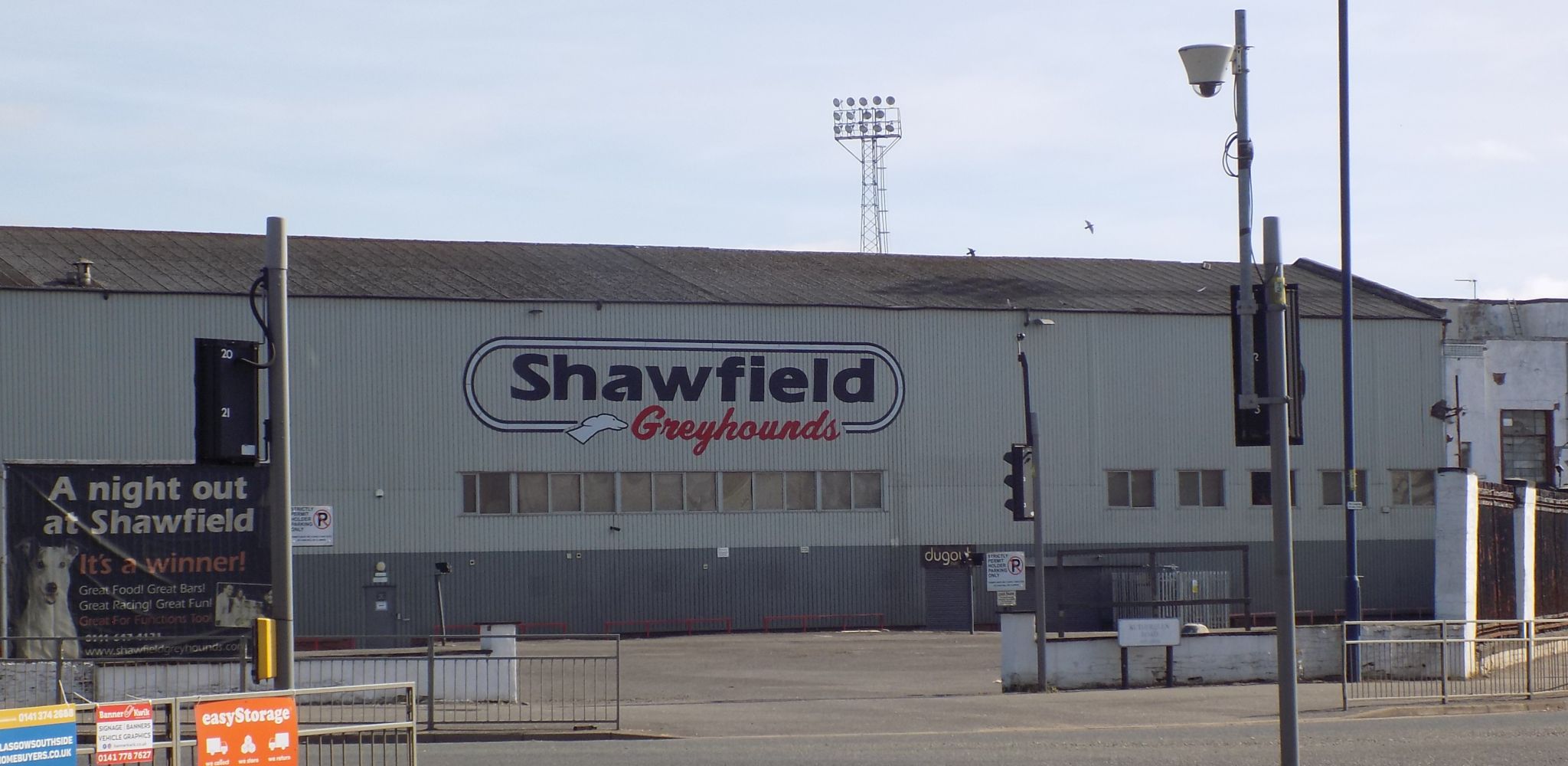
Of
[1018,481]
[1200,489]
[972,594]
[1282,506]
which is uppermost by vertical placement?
[1282,506]

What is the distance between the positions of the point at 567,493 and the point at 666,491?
105 inches

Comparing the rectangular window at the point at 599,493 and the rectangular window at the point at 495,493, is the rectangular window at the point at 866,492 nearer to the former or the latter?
the rectangular window at the point at 599,493

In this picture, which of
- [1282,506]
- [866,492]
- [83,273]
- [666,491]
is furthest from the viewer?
[866,492]

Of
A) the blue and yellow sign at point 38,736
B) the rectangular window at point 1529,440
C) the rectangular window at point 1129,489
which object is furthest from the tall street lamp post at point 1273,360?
the rectangular window at point 1529,440

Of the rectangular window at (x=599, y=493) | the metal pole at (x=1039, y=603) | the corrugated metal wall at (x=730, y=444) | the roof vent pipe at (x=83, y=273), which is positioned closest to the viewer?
the metal pole at (x=1039, y=603)

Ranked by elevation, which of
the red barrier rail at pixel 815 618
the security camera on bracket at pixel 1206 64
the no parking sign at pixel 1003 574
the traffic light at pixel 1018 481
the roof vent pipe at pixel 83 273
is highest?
the roof vent pipe at pixel 83 273

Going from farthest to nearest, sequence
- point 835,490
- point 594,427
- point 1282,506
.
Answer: point 835,490, point 594,427, point 1282,506

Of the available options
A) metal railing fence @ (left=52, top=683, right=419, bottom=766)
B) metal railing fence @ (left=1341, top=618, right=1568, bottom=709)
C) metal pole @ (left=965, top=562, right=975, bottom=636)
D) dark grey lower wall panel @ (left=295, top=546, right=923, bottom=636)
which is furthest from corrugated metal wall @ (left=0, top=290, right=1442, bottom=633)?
metal railing fence @ (left=52, top=683, right=419, bottom=766)

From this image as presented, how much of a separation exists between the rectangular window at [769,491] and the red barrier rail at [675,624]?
3.24m

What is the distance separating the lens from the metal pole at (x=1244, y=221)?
1148 centimetres

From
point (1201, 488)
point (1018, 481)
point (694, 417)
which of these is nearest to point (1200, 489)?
point (1201, 488)

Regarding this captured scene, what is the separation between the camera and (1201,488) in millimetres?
46719

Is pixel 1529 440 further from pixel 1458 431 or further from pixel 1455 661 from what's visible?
pixel 1455 661

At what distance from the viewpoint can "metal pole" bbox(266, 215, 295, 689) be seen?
36.7 feet
